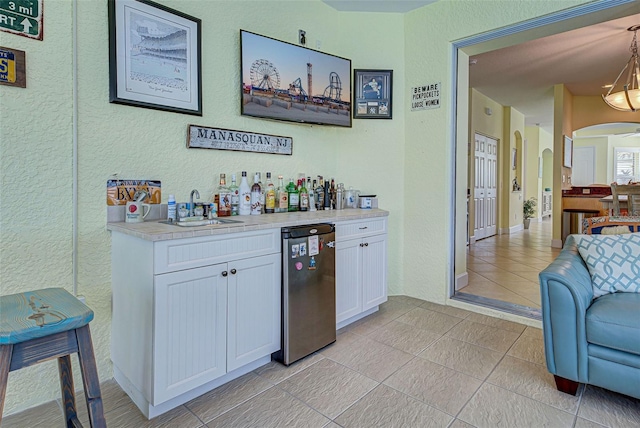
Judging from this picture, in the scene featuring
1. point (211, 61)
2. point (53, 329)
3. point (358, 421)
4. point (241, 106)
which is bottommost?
point (358, 421)

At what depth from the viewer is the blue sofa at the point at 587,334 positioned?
160cm

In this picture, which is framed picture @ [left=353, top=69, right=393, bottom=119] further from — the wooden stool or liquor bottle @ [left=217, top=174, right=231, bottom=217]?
the wooden stool

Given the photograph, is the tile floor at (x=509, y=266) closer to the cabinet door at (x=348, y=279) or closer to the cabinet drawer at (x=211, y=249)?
the cabinet door at (x=348, y=279)

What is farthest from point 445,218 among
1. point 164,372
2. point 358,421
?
point 164,372

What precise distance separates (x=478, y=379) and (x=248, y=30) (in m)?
2.77

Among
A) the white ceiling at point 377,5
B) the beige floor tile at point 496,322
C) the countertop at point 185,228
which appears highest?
the white ceiling at point 377,5

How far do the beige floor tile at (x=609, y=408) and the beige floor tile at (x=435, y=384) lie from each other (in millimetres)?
489

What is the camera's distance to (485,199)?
23.0ft

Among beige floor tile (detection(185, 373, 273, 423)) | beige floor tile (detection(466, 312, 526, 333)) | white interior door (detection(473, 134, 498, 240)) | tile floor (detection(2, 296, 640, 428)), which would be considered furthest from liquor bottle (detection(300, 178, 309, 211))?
white interior door (detection(473, 134, 498, 240))

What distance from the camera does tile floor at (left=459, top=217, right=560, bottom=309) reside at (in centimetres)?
339

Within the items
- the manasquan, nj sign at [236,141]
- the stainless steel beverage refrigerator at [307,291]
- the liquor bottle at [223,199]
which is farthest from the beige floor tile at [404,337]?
the manasquan, nj sign at [236,141]

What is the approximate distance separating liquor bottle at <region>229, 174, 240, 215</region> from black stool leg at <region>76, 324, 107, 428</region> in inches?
53.8

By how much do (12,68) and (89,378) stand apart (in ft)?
4.99

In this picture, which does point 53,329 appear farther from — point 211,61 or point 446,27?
point 446,27
